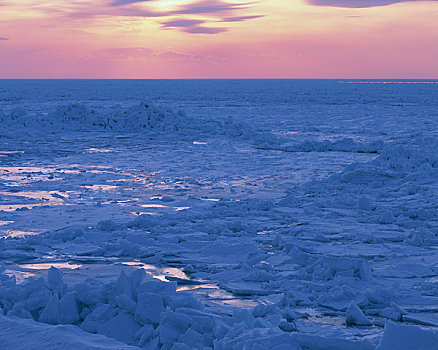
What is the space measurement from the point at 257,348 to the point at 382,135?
16.2 m

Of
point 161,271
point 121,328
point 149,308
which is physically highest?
point 149,308

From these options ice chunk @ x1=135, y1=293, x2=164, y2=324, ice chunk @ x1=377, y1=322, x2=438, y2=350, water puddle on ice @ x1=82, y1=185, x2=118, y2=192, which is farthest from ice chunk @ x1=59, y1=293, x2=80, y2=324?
water puddle on ice @ x1=82, y1=185, x2=118, y2=192

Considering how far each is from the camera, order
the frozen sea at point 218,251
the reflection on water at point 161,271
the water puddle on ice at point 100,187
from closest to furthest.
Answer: the frozen sea at point 218,251 → the reflection on water at point 161,271 → the water puddle on ice at point 100,187

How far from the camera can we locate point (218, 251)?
18.2ft

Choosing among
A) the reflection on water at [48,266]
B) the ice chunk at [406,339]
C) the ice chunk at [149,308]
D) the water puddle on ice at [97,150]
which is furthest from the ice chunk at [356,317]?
the water puddle on ice at [97,150]

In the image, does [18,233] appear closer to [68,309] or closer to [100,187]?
[68,309]

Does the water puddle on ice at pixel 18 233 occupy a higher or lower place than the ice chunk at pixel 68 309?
lower

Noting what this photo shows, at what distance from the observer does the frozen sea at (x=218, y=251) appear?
134 inches

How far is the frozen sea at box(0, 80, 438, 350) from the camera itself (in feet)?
11.2

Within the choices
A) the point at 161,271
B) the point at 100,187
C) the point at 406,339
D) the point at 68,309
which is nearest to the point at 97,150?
the point at 100,187

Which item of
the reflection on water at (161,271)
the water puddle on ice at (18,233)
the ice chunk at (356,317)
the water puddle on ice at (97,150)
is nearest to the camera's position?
the ice chunk at (356,317)

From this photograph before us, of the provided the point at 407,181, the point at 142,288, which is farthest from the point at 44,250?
the point at 407,181

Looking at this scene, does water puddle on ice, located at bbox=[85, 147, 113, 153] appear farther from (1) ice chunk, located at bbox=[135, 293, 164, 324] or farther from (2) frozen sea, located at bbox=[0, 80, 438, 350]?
(1) ice chunk, located at bbox=[135, 293, 164, 324]

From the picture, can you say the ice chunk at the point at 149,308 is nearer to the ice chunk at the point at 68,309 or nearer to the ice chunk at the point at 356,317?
the ice chunk at the point at 68,309
